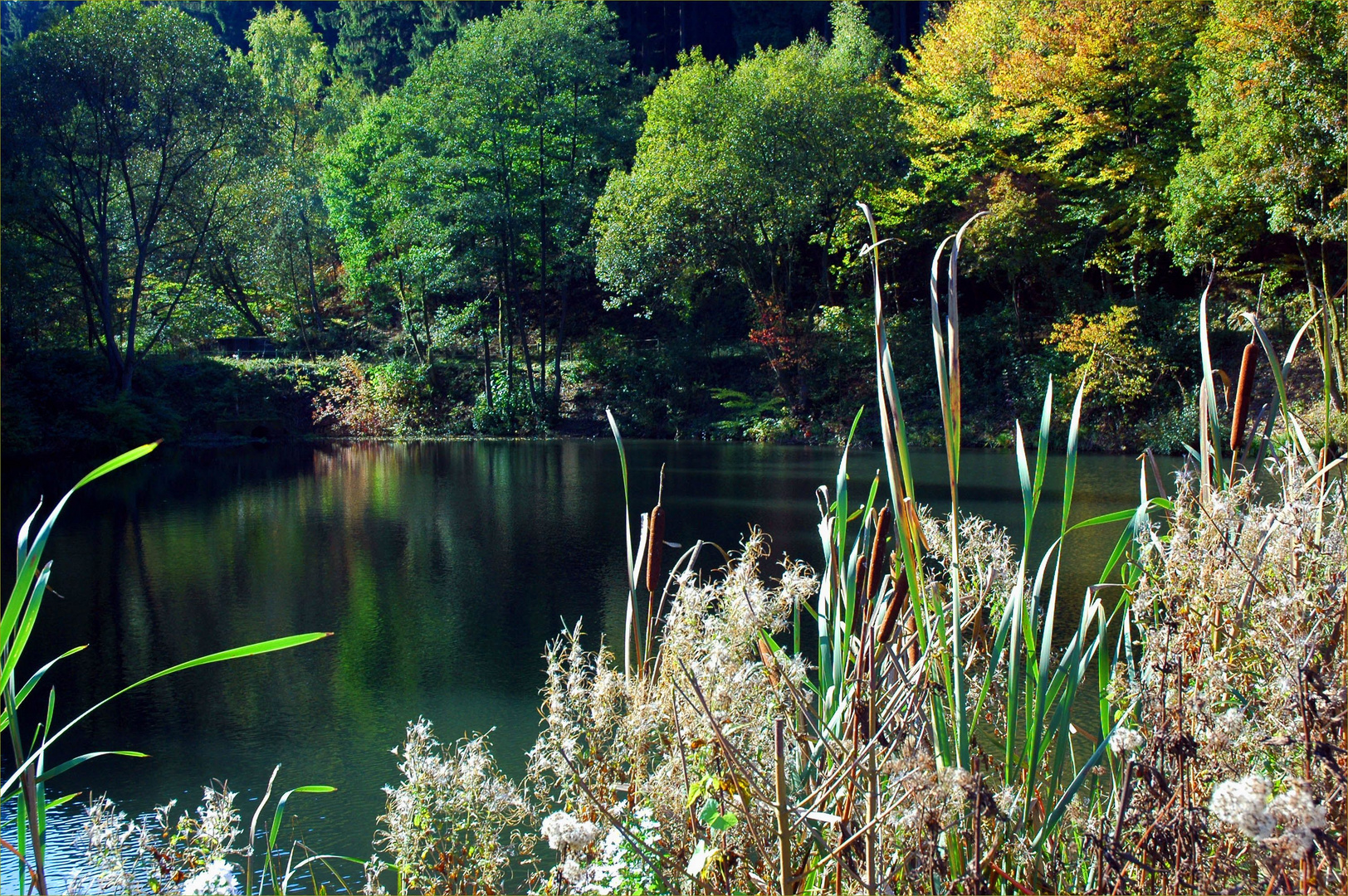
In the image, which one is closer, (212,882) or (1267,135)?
(212,882)

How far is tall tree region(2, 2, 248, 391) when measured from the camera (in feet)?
52.8

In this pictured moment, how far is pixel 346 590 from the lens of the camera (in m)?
6.46

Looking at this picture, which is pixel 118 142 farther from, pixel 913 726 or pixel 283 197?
pixel 913 726

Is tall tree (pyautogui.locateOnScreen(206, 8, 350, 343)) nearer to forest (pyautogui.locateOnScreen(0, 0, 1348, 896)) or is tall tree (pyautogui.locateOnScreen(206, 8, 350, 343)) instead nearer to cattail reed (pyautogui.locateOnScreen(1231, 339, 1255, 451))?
forest (pyautogui.locateOnScreen(0, 0, 1348, 896))

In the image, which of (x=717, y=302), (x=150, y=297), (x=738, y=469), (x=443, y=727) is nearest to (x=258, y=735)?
(x=443, y=727)

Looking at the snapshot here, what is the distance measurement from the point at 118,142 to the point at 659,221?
9607 mm

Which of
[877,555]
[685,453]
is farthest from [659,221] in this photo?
[877,555]

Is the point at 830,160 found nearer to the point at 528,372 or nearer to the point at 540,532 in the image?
the point at 528,372

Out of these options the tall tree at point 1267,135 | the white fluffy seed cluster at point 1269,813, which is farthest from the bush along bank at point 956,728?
the tall tree at point 1267,135

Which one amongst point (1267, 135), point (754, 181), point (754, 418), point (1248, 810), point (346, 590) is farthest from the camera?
point (754, 418)

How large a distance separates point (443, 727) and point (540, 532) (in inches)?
172

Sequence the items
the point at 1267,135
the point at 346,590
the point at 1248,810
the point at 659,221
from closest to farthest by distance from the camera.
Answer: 1. the point at 1248,810
2. the point at 346,590
3. the point at 1267,135
4. the point at 659,221

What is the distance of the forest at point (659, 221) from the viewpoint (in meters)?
15.5

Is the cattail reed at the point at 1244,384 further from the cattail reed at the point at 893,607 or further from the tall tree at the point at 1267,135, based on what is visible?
the tall tree at the point at 1267,135
